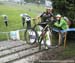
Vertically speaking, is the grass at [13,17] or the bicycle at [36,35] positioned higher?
the bicycle at [36,35]

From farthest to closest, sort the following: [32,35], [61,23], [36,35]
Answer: [32,35]
[36,35]
[61,23]

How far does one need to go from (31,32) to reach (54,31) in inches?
62.3

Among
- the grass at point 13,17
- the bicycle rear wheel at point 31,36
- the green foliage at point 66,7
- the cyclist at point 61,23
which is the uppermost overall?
the green foliage at point 66,7

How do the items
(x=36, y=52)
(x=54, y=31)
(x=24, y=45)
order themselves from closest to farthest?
(x=36, y=52), (x=24, y=45), (x=54, y=31)

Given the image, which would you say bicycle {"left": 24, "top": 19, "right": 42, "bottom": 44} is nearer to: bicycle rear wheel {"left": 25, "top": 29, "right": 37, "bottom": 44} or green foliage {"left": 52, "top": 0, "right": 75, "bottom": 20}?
bicycle rear wheel {"left": 25, "top": 29, "right": 37, "bottom": 44}

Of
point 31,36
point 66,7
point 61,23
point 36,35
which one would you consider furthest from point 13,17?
point 61,23

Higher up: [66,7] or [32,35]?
[66,7]

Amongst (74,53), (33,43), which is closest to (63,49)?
(74,53)

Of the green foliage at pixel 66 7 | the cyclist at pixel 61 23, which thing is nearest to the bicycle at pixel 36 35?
the cyclist at pixel 61 23

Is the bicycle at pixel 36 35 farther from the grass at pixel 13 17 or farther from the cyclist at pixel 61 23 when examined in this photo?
the grass at pixel 13 17

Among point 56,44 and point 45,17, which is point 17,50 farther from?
point 45,17

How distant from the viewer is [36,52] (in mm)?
10969

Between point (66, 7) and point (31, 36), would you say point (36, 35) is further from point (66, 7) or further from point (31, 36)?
point (66, 7)

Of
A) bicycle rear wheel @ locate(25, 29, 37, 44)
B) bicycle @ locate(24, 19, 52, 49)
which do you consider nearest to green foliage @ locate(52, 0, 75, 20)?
bicycle @ locate(24, 19, 52, 49)
